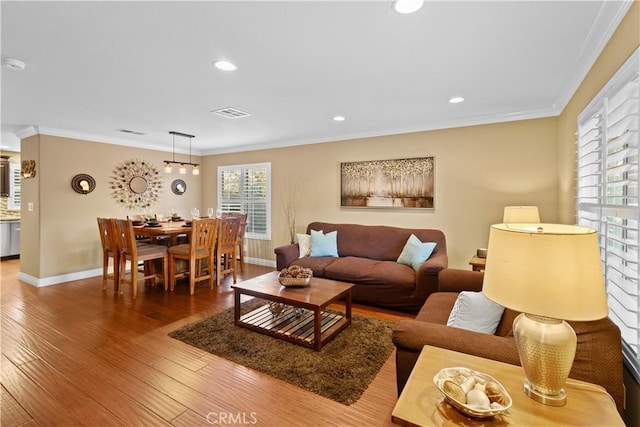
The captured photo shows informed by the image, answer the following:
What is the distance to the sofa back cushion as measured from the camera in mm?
4145

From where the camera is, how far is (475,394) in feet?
A: 3.40

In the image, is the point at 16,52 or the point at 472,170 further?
the point at 472,170

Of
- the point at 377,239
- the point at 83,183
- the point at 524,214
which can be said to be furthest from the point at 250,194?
the point at 524,214

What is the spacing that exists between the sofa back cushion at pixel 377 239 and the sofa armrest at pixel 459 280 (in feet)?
3.31

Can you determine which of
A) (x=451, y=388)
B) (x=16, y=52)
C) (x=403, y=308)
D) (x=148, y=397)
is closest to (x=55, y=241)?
(x=16, y=52)

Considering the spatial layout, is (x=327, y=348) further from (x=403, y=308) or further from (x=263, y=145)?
(x=263, y=145)

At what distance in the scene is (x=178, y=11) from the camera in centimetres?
175

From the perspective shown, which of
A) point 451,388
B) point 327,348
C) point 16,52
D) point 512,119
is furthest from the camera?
point 512,119

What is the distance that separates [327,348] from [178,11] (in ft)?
8.73

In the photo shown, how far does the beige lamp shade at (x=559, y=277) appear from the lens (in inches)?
37.5

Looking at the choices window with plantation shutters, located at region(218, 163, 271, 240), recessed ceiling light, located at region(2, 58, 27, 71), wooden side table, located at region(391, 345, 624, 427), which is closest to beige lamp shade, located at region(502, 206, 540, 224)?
wooden side table, located at region(391, 345, 624, 427)

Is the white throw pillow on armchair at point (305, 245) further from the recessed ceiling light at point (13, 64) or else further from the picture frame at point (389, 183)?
the recessed ceiling light at point (13, 64)

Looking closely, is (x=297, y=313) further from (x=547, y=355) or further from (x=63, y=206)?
(x=63, y=206)

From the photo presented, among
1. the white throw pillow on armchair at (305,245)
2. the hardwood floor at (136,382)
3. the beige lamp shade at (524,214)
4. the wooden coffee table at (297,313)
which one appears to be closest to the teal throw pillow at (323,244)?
the white throw pillow on armchair at (305,245)
